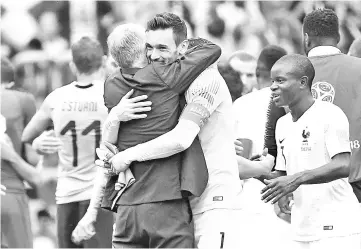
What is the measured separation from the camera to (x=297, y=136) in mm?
6133

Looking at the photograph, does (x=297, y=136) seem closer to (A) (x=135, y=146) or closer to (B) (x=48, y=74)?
(A) (x=135, y=146)

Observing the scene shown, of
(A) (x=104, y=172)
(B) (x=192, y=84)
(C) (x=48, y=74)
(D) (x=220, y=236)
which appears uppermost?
(C) (x=48, y=74)

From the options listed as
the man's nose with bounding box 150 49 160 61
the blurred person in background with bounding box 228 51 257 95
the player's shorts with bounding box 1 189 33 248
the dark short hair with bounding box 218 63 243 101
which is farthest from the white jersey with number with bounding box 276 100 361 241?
the player's shorts with bounding box 1 189 33 248

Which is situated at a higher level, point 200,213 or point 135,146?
point 135,146

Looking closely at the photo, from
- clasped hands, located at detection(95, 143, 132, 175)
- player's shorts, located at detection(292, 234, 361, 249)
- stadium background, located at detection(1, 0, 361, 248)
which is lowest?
player's shorts, located at detection(292, 234, 361, 249)

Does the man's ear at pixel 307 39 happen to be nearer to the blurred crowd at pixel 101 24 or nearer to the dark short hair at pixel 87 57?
the dark short hair at pixel 87 57

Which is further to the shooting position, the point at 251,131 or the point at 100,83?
the point at 100,83

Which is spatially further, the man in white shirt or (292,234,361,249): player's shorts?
the man in white shirt

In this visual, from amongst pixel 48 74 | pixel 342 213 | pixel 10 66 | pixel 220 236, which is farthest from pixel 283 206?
pixel 48 74

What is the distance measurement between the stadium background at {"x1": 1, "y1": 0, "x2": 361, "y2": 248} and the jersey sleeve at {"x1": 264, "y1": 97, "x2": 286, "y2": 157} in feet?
14.3

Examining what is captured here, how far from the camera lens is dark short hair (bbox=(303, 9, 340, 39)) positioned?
7062 mm

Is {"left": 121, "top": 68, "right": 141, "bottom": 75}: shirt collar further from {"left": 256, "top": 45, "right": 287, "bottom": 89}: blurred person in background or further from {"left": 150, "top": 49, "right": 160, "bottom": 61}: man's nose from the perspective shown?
{"left": 256, "top": 45, "right": 287, "bottom": 89}: blurred person in background

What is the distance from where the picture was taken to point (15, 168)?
29.5 feet

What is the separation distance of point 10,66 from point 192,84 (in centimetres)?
448
